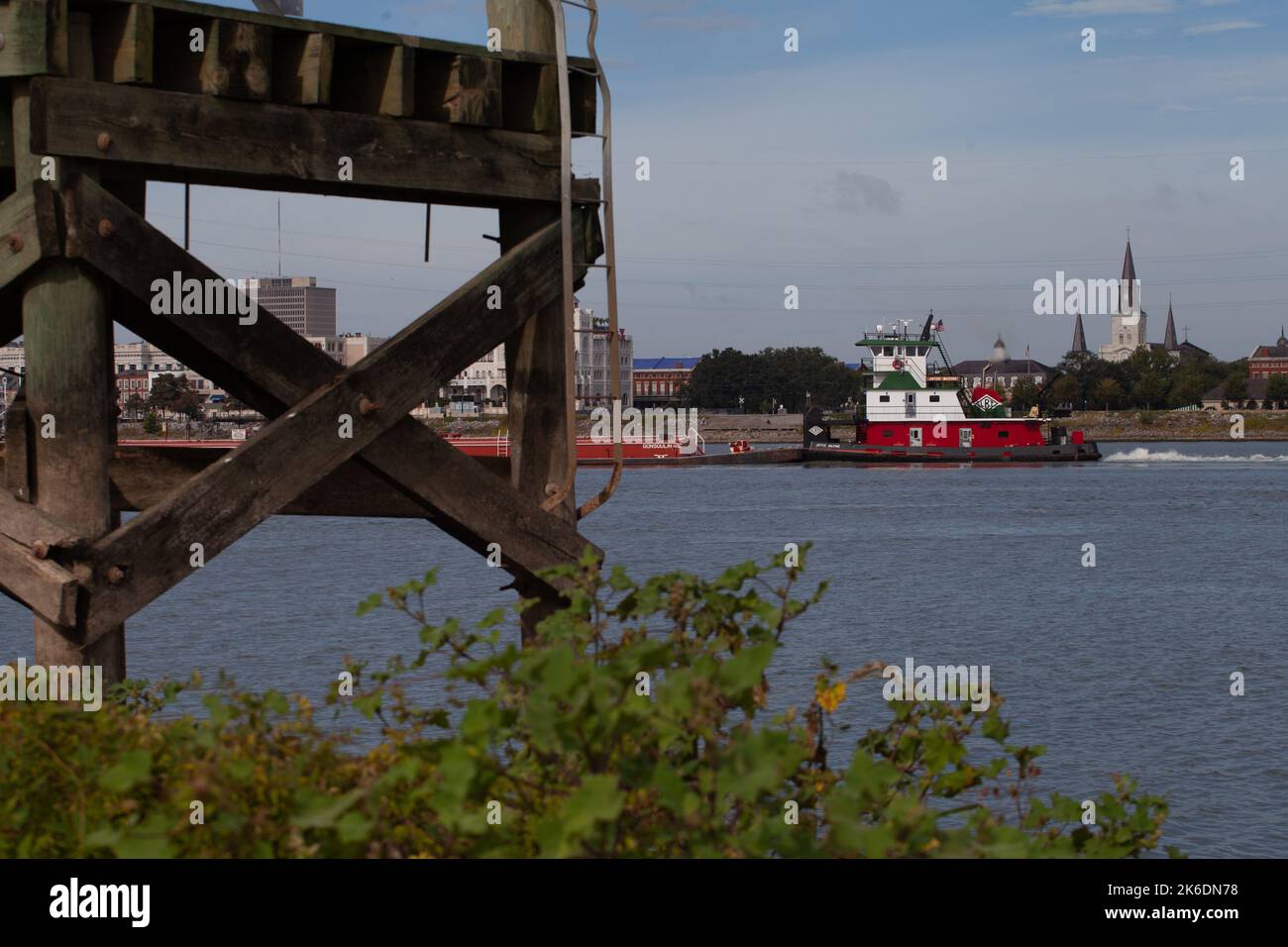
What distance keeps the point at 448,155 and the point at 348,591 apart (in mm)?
27737

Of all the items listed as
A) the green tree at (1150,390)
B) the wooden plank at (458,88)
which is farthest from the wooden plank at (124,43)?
the green tree at (1150,390)

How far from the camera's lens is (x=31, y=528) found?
5871 mm

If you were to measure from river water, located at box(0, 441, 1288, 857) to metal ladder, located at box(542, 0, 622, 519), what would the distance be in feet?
13.5

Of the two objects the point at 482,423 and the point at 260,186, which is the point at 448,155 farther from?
the point at 482,423

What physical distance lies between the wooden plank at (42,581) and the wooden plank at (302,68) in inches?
79.9

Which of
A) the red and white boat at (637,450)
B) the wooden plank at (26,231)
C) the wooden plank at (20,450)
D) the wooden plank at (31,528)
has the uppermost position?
the wooden plank at (26,231)

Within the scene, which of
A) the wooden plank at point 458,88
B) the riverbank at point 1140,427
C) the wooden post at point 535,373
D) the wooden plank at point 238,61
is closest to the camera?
the wooden plank at point 238,61

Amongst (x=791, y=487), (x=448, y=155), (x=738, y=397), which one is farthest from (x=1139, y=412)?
(x=448, y=155)

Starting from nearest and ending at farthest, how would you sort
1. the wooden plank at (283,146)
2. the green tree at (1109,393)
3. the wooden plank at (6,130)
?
the wooden plank at (283,146), the wooden plank at (6,130), the green tree at (1109,393)

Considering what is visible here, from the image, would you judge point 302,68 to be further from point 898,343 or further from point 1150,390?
point 1150,390

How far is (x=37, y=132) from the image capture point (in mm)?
5848

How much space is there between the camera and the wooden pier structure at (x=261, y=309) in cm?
592

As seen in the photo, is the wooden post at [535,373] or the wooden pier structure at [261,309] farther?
the wooden post at [535,373]

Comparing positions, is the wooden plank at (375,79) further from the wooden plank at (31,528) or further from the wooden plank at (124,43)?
the wooden plank at (31,528)
